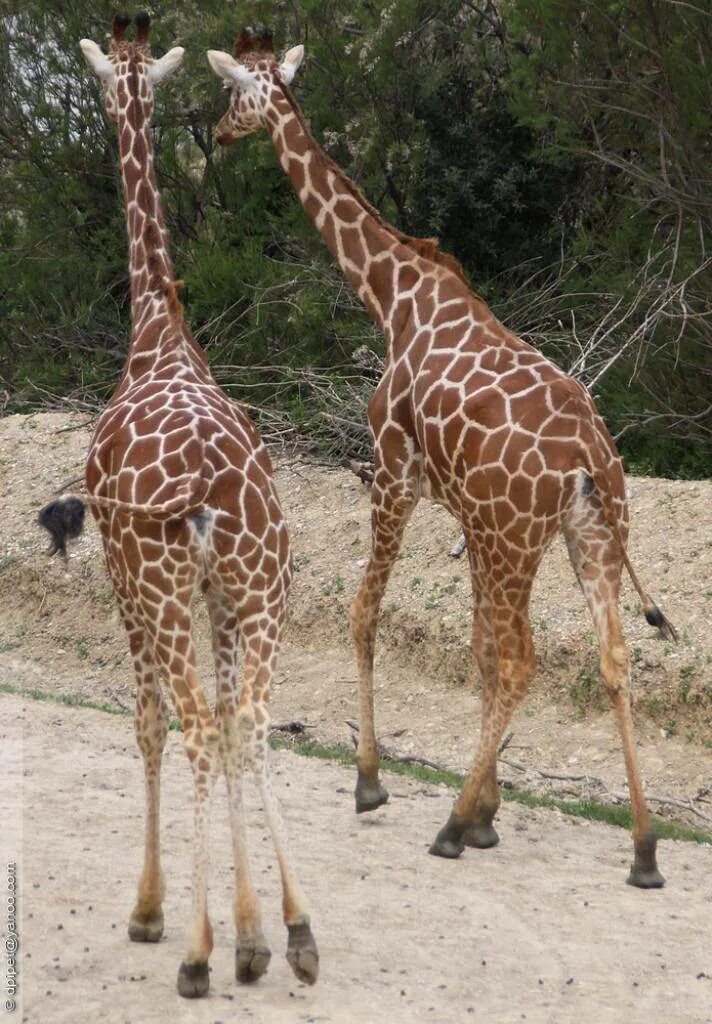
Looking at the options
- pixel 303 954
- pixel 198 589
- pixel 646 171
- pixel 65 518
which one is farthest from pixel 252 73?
pixel 646 171

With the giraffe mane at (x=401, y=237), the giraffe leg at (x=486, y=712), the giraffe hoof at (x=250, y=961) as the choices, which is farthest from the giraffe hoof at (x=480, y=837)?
the giraffe mane at (x=401, y=237)

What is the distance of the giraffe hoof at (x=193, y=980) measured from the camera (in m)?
4.44

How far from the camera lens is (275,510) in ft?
16.1

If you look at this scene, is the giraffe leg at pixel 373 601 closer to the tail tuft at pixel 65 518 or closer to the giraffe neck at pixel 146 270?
the giraffe neck at pixel 146 270

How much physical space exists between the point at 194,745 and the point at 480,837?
7.40 ft

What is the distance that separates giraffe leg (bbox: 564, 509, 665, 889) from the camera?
5.81 m

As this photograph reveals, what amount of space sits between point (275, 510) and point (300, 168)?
9.06ft

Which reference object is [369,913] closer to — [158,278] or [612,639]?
[612,639]

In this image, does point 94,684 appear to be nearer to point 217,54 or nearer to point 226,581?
point 217,54

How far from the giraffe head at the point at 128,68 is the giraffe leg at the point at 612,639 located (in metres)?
2.81

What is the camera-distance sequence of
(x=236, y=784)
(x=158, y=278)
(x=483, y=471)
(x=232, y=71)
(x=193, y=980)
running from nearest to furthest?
1. (x=193, y=980)
2. (x=236, y=784)
3. (x=483, y=471)
4. (x=158, y=278)
5. (x=232, y=71)

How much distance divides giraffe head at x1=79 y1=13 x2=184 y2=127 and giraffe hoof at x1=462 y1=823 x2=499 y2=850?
3.67m

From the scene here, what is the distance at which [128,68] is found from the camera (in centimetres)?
640

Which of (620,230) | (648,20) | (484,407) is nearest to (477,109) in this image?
(620,230)
